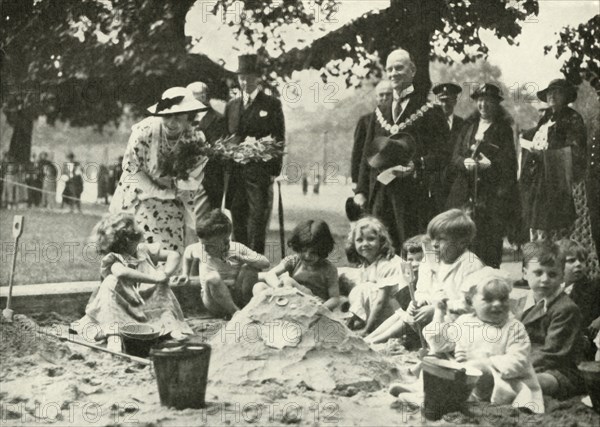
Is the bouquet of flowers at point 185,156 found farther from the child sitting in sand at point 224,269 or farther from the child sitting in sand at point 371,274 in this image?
the child sitting in sand at point 371,274

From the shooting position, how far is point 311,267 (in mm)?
5734

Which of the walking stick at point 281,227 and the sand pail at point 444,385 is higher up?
the walking stick at point 281,227

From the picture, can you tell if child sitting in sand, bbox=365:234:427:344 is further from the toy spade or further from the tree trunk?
the tree trunk

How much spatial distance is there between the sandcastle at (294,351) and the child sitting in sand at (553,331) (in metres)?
0.86

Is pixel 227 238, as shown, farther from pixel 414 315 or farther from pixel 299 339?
pixel 414 315

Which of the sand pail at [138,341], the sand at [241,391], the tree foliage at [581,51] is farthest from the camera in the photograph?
the tree foliage at [581,51]

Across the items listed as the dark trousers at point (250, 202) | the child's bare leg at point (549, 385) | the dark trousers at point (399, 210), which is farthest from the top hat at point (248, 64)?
the child's bare leg at point (549, 385)

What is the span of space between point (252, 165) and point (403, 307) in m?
1.35

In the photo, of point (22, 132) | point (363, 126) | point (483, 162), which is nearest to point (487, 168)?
point (483, 162)

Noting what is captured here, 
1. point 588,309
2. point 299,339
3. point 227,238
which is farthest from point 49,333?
point 588,309

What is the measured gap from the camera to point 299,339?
17.4ft

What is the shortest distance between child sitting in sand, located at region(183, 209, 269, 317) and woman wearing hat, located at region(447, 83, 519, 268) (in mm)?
1370

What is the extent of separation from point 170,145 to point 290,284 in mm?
1196

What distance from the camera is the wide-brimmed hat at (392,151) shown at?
5.85m
